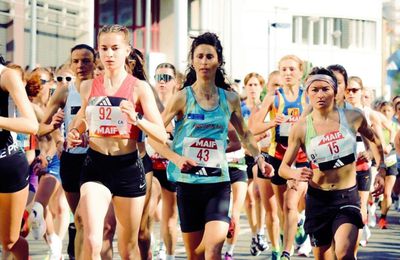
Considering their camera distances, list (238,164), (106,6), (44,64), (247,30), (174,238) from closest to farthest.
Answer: (174,238)
(238,164)
(44,64)
(106,6)
(247,30)

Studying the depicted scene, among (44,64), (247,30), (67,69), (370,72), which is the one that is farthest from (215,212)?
(370,72)

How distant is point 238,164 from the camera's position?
42.9ft

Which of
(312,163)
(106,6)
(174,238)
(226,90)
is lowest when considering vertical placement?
(174,238)

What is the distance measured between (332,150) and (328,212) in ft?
1.63

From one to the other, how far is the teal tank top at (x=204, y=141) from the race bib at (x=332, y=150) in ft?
2.52

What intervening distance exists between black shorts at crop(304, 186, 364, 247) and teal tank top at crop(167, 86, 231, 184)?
30.8 inches

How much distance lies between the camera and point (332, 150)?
9539mm

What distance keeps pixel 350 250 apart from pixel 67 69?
4.41 metres

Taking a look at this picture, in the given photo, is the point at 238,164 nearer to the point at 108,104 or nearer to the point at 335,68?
the point at 335,68

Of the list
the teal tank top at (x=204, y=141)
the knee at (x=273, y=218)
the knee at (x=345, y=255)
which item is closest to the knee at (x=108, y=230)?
the teal tank top at (x=204, y=141)

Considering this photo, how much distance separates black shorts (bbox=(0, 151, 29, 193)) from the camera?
8617 mm

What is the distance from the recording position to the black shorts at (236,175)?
12984 millimetres

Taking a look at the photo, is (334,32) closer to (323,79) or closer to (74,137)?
(323,79)

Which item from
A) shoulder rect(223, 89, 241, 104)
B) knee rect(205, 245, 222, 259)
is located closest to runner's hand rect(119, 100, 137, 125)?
knee rect(205, 245, 222, 259)
